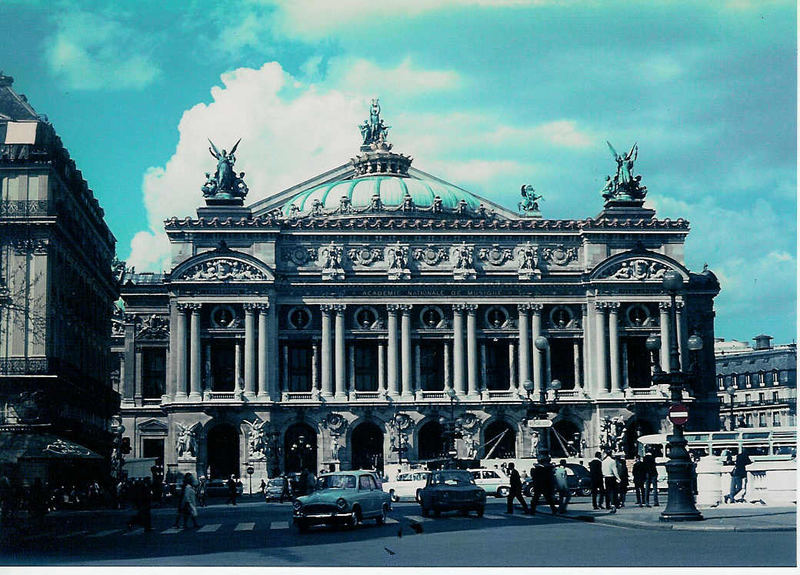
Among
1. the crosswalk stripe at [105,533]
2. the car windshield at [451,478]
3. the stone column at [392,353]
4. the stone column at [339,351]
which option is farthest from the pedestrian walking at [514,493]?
the stone column at [339,351]

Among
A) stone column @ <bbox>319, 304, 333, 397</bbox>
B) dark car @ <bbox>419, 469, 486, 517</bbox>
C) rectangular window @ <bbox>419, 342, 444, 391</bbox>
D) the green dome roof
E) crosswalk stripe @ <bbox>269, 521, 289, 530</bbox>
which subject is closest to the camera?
Answer: crosswalk stripe @ <bbox>269, 521, 289, 530</bbox>

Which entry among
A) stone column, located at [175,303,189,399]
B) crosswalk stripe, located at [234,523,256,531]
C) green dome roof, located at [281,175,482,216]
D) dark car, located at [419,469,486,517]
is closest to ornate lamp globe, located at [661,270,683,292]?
dark car, located at [419,469,486,517]

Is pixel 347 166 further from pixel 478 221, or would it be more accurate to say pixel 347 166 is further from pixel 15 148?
pixel 15 148

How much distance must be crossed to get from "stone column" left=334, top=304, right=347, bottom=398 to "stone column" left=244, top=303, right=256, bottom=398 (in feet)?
20.6

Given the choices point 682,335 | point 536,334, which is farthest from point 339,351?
point 682,335

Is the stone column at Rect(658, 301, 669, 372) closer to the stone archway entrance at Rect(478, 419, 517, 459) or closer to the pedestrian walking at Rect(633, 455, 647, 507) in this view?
the stone archway entrance at Rect(478, 419, 517, 459)

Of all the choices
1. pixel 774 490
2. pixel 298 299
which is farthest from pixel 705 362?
pixel 774 490

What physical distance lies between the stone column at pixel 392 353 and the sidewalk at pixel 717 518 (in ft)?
160

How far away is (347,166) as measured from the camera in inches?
4973

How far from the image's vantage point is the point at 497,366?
10644 centimetres

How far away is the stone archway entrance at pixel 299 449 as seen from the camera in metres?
102

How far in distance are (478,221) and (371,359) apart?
549 inches

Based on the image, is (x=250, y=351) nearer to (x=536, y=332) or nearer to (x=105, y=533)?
(x=536, y=332)

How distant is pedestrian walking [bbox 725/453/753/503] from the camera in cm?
5003
